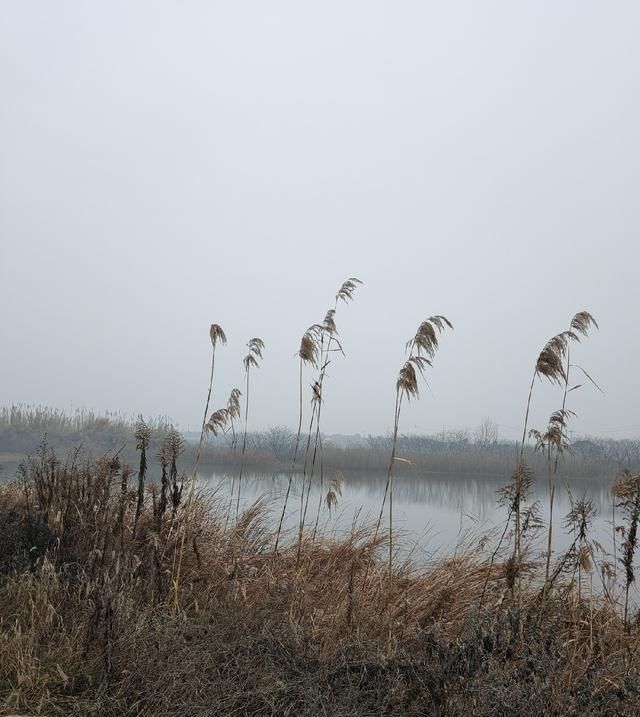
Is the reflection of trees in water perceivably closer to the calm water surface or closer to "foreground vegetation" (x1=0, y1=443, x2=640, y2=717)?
the calm water surface

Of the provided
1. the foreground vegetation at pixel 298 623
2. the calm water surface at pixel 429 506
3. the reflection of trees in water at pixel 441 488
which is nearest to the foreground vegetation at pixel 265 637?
the foreground vegetation at pixel 298 623

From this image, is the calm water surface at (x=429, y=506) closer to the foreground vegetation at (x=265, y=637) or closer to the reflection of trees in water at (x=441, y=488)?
the reflection of trees in water at (x=441, y=488)

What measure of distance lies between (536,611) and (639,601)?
2.12m

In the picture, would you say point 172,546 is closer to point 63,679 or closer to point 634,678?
point 63,679

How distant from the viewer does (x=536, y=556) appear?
7441mm

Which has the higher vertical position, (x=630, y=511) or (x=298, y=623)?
(x=630, y=511)

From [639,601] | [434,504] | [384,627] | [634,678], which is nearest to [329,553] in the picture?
[384,627]

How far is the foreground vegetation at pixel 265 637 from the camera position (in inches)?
133

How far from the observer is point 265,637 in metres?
4.11

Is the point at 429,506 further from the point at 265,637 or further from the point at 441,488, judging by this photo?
the point at 265,637

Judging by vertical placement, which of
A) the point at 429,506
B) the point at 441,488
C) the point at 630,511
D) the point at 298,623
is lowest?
the point at 441,488

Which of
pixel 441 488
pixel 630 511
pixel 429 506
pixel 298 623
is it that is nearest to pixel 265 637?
pixel 298 623

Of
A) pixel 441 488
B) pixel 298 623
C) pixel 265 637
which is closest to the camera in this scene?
pixel 265 637

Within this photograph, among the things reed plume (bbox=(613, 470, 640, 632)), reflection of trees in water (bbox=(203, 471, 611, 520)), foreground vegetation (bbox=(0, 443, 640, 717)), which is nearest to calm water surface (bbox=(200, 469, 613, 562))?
reflection of trees in water (bbox=(203, 471, 611, 520))
